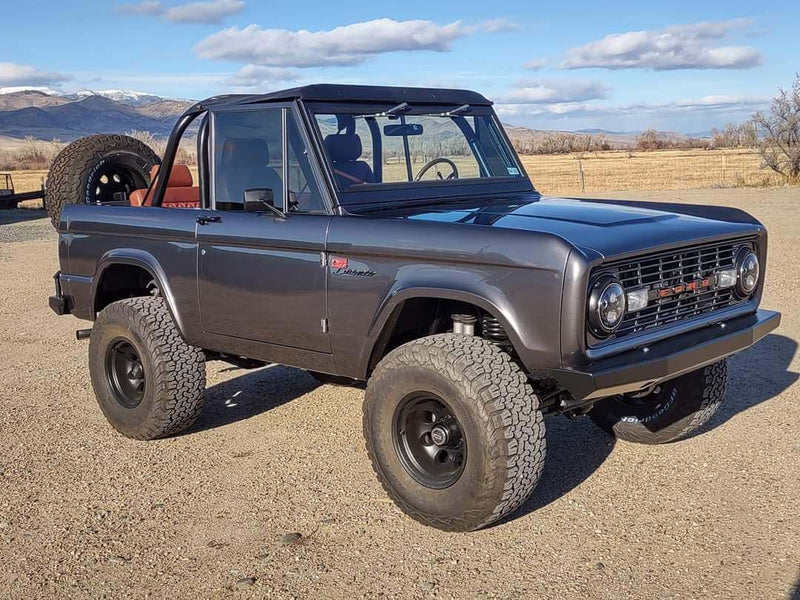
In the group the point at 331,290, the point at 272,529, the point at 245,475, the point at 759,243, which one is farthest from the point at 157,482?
the point at 759,243

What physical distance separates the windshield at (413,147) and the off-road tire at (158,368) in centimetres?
156

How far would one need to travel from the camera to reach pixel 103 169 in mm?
10477

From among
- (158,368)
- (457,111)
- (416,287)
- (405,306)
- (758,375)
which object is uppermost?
(457,111)

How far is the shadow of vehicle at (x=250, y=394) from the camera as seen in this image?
6.21m

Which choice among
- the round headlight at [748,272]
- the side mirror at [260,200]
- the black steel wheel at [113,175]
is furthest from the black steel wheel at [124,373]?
the black steel wheel at [113,175]

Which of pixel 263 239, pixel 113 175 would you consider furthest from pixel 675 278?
pixel 113 175

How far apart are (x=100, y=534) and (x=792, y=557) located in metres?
3.24

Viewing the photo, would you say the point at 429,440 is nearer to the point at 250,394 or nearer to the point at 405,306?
the point at 405,306

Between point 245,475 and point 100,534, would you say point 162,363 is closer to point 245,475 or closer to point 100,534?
point 245,475

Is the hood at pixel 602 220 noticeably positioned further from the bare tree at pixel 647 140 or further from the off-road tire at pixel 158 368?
the bare tree at pixel 647 140

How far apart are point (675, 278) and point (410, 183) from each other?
5.56ft

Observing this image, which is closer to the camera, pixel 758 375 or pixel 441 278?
pixel 441 278

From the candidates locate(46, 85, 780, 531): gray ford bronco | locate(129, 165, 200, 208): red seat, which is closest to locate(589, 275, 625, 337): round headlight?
locate(46, 85, 780, 531): gray ford bronco

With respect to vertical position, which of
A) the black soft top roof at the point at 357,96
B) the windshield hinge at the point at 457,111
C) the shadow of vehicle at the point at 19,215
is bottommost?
the shadow of vehicle at the point at 19,215
